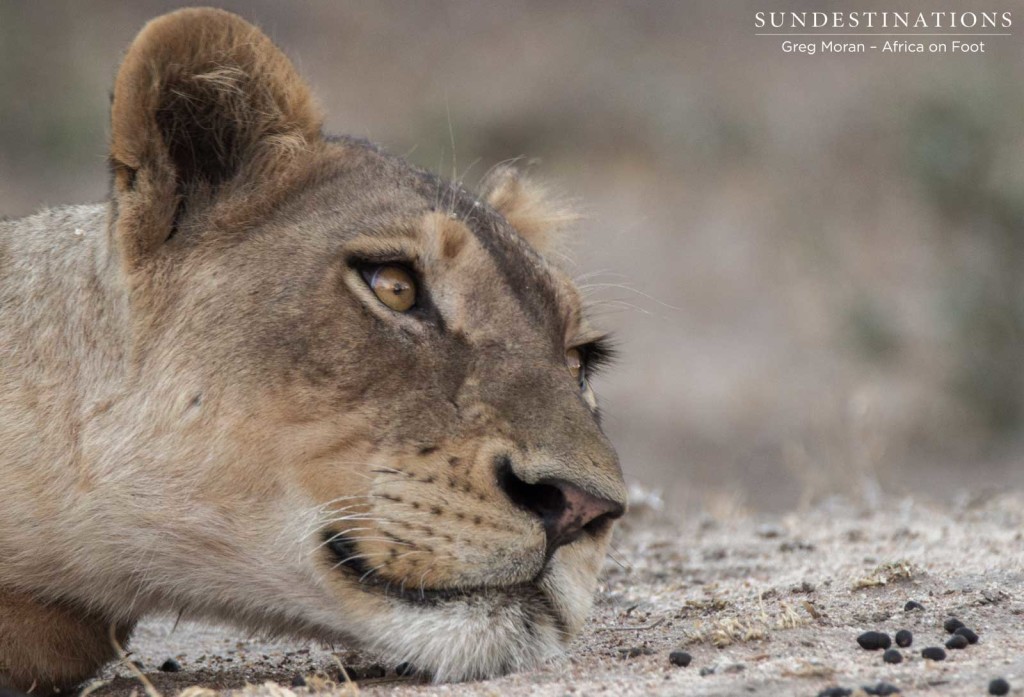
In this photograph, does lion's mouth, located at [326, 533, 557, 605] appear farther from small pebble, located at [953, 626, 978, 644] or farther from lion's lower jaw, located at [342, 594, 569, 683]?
small pebble, located at [953, 626, 978, 644]

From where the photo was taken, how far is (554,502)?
364cm

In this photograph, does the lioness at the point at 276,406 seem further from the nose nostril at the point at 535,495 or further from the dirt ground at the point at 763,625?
the dirt ground at the point at 763,625

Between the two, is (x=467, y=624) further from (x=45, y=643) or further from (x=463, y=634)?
(x=45, y=643)

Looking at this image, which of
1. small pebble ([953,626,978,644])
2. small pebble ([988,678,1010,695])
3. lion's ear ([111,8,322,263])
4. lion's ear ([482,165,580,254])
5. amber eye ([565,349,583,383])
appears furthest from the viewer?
lion's ear ([482,165,580,254])

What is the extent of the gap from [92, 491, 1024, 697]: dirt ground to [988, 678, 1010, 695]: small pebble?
0.22 ft

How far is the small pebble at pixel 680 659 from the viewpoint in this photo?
379 centimetres

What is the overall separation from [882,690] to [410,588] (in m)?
1.21

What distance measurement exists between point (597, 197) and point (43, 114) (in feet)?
28.1

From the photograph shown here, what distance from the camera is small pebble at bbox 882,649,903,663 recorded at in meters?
3.64

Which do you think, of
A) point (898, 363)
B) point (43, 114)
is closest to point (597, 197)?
point (898, 363)

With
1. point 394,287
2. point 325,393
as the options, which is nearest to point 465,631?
point 325,393

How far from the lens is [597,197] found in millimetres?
21938

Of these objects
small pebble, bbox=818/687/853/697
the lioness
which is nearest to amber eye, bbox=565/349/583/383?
the lioness

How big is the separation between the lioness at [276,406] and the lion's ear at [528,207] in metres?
0.93
